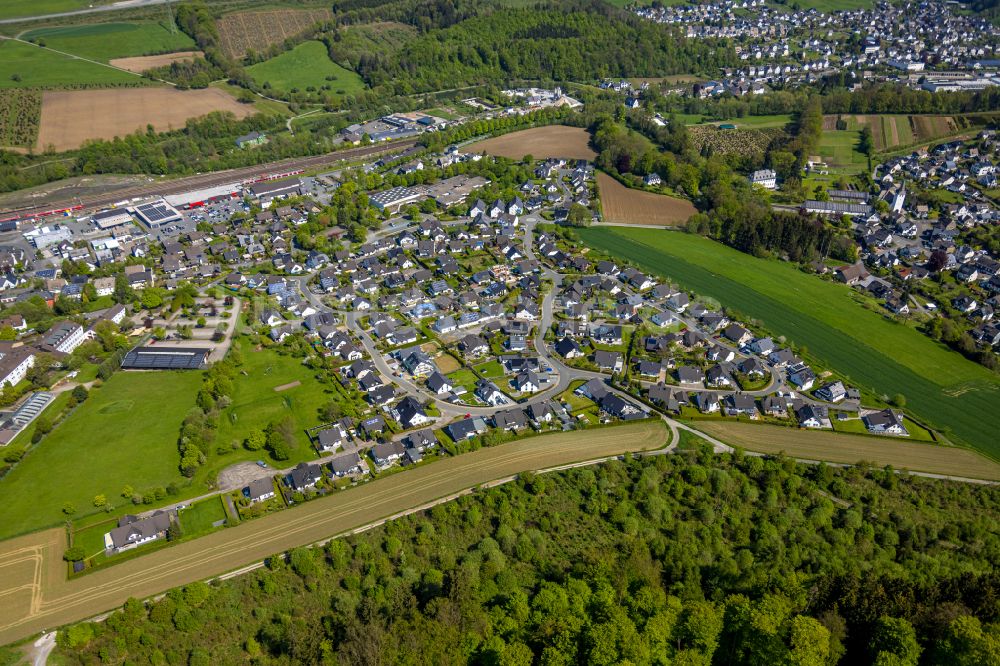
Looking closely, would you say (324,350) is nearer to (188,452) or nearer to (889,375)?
(188,452)

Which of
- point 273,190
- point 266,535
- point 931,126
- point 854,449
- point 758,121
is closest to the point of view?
point 266,535

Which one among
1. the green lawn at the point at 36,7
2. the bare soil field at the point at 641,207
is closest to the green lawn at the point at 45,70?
the green lawn at the point at 36,7

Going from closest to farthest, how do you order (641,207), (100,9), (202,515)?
(202,515)
(641,207)
(100,9)

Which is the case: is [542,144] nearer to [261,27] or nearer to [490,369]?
[490,369]

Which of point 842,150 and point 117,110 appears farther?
point 117,110

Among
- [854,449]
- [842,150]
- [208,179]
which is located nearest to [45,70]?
[208,179]

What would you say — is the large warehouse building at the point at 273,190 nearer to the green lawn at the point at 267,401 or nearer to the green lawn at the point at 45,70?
the green lawn at the point at 267,401
